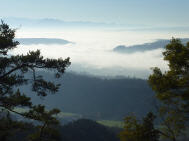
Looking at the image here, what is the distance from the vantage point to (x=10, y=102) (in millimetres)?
15109

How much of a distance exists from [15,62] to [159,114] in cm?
1180

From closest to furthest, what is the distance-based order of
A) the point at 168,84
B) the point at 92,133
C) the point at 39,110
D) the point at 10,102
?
the point at 10,102
the point at 39,110
the point at 168,84
the point at 92,133

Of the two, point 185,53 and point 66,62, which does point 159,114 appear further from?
point 66,62

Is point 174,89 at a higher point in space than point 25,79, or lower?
lower

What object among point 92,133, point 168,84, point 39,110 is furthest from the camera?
point 92,133

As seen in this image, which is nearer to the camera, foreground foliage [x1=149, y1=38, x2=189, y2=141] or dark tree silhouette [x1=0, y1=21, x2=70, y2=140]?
dark tree silhouette [x1=0, y1=21, x2=70, y2=140]

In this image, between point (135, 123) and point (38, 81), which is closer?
point (38, 81)

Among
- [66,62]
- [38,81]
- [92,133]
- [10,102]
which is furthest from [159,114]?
[92,133]

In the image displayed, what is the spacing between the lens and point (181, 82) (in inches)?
642

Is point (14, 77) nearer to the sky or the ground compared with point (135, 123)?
nearer to the sky

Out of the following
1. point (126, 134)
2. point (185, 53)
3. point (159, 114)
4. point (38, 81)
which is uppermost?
point (185, 53)

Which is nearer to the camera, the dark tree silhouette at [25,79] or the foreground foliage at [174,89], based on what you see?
the dark tree silhouette at [25,79]

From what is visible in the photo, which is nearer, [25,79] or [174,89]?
[25,79]

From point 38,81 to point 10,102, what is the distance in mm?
2323
